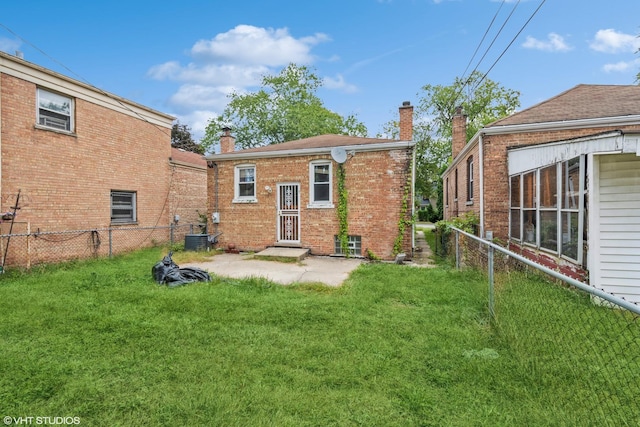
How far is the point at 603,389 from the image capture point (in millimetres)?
2818

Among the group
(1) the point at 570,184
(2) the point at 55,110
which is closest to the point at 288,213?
(2) the point at 55,110

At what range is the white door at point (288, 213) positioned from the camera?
426 inches

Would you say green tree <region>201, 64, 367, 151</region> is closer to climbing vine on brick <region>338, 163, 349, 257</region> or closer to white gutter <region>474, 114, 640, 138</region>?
climbing vine on brick <region>338, 163, 349, 257</region>

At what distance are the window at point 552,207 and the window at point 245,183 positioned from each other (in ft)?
27.0

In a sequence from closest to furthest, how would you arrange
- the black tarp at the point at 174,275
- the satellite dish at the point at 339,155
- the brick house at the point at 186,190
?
the black tarp at the point at 174,275
the satellite dish at the point at 339,155
the brick house at the point at 186,190

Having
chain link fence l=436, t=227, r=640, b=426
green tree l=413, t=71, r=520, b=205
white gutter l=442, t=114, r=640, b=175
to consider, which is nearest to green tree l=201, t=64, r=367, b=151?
green tree l=413, t=71, r=520, b=205

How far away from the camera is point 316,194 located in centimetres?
1060

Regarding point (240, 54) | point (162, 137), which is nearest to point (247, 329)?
point (162, 137)

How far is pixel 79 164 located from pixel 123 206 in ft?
7.02

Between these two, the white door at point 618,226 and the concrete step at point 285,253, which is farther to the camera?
the concrete step at point 285,253

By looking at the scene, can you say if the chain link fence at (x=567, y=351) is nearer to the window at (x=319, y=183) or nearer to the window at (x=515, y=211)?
the window at (x=515, y=211)

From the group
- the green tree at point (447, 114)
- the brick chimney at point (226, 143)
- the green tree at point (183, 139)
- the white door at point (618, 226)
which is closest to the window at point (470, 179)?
the white door at point (618, 226)

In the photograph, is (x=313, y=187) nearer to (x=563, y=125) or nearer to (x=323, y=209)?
(x=323, y=209)

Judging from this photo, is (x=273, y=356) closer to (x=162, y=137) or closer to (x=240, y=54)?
(x=162, y=137)
